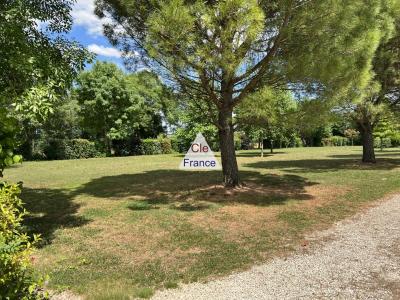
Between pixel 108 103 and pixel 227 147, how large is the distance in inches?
923

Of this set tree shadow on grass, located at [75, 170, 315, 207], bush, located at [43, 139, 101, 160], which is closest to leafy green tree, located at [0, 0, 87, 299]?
tree shadow on grass, located at [75, 170, 315, 207]

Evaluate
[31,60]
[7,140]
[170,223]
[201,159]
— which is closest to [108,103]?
[201,159]

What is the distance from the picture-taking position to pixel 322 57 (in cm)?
880

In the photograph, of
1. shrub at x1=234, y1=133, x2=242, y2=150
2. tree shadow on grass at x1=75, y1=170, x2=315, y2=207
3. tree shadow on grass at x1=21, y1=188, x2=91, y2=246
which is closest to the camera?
tree shadow on grass at x1=21, y1=188, x2=91, y2=246

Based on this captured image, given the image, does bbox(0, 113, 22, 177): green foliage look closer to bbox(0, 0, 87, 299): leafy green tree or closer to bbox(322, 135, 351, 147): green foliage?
bbox(0, 0, 87, 299): leafy green tree

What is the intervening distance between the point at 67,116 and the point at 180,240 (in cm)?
2684

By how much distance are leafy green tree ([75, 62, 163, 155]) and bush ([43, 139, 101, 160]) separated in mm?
2807

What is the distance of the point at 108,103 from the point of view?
1271 inches

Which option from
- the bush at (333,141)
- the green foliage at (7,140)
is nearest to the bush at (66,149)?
the green foliage at (7,140)

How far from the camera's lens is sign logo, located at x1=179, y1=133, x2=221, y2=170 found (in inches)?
659

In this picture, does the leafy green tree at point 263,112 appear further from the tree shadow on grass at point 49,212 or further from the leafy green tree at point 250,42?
the tree shadow on grass at point 49,212

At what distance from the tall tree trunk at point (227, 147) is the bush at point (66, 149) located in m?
20.6

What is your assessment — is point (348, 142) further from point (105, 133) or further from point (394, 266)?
point (394, 266)

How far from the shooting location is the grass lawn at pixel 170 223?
5.11m
